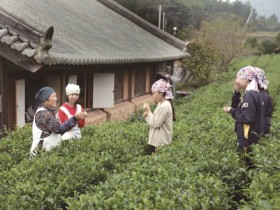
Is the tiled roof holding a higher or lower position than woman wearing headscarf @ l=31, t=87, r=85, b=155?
higher

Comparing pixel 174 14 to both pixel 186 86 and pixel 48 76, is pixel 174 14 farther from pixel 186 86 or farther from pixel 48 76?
pixel 48 76

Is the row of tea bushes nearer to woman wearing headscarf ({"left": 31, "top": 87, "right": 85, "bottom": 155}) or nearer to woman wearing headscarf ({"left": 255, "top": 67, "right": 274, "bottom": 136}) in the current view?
woman wearing headscarf ({"left": 31, "top": 87, "right": 85, "bottom": 155})

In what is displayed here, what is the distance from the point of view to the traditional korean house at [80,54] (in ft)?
27.7

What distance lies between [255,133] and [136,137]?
2.26m

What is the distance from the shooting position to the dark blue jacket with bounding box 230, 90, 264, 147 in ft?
16.7

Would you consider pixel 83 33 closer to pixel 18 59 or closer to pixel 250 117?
pixel 18 59

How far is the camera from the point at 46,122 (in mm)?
5453

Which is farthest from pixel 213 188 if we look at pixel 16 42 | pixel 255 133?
pixel 16 42

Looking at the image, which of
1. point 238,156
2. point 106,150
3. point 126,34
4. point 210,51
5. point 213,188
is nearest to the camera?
point 213,188

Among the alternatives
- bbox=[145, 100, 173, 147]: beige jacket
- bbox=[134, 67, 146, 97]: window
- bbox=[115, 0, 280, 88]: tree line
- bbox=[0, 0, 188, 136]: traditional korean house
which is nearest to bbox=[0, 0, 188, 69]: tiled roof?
bbox=[0, 0, 188, 136]: traditional korean house

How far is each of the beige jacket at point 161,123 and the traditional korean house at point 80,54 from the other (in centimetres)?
309

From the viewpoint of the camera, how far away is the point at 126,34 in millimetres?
18734

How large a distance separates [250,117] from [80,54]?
6.74 metres

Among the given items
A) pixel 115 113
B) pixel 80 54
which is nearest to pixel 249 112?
pixel 80 54
